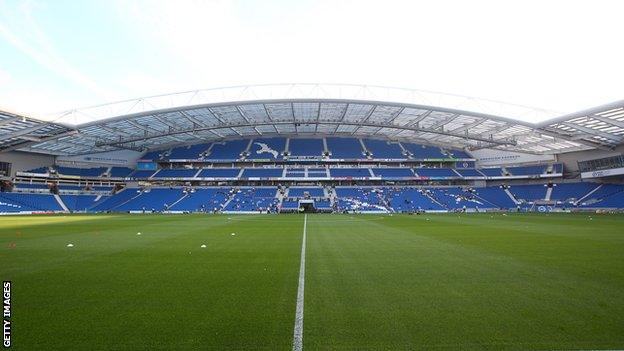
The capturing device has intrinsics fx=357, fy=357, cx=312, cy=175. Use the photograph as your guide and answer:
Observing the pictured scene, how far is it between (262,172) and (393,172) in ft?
83.6

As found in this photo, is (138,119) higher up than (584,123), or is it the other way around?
(138,119)

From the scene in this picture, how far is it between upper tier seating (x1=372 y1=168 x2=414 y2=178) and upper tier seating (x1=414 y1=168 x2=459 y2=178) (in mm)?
1713

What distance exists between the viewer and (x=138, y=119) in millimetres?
47062

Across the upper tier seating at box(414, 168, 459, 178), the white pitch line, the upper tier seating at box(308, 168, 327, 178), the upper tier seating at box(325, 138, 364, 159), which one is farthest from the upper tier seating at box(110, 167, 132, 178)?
the white pitch line

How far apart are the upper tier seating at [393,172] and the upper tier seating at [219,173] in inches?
1077

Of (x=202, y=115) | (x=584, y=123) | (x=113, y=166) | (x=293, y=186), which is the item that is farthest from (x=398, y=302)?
(x=113, y=166)

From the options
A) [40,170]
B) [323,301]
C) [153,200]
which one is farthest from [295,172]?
[323,301]

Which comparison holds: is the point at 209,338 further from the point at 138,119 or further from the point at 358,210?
the point at 358,210

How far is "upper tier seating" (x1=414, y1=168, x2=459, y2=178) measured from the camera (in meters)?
67.5

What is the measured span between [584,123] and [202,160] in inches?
2359

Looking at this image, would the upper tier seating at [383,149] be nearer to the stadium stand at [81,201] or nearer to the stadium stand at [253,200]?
the stadium stand at [253,200]

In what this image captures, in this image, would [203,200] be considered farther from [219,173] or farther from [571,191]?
[571,191]

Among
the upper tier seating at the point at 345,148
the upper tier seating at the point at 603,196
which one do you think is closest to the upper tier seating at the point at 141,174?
the upper tier seating at the point at 345,148

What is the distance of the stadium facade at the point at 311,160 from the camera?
44.9m
